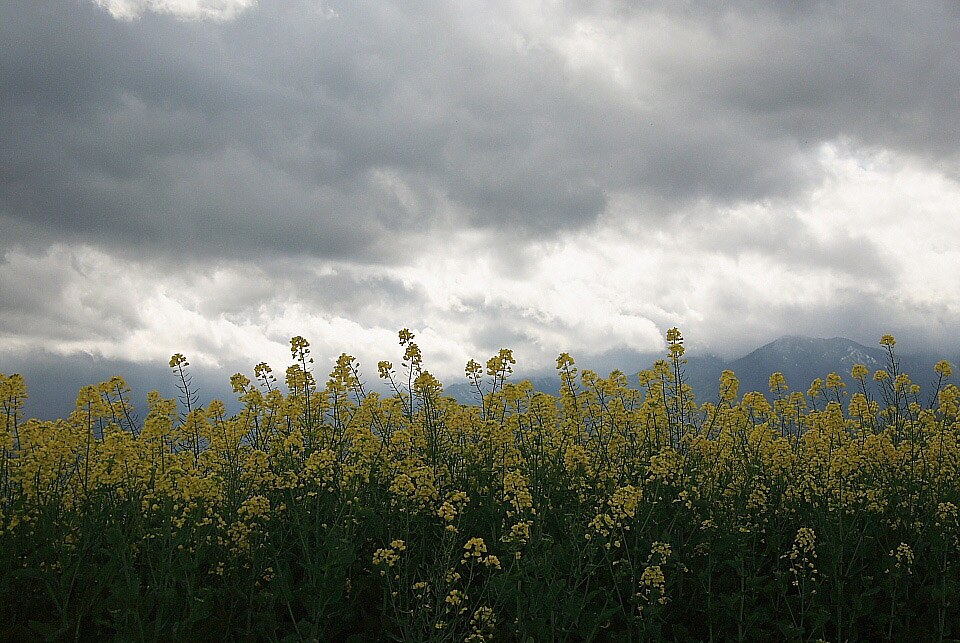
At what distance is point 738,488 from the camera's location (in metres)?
6.86

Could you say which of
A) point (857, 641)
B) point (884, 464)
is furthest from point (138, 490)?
point (884, 464)

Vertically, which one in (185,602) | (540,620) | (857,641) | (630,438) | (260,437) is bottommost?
(857,641)

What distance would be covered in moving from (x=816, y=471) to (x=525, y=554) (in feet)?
12.2

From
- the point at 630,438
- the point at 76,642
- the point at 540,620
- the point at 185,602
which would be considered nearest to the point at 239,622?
the point at 185,602

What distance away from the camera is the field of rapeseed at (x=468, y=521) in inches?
197

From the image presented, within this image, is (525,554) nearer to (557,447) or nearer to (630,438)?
(557,447)

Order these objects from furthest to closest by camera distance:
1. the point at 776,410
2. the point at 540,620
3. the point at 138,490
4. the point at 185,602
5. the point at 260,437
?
1. the point at 776,410
2. the point at 260,437
3. the point at 138,490
4. the point at 185,602
5. the point at 540,620

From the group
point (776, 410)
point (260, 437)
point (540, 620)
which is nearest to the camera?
point (540, 620)

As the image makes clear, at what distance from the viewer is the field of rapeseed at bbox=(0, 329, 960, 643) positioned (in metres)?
5.00

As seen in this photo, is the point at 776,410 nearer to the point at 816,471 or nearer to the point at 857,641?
the point at 816,471

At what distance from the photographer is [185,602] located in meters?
5.14

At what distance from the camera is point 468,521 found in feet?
19.7

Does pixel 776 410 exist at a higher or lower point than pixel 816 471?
higher

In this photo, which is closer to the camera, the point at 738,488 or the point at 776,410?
the point at 738,488
